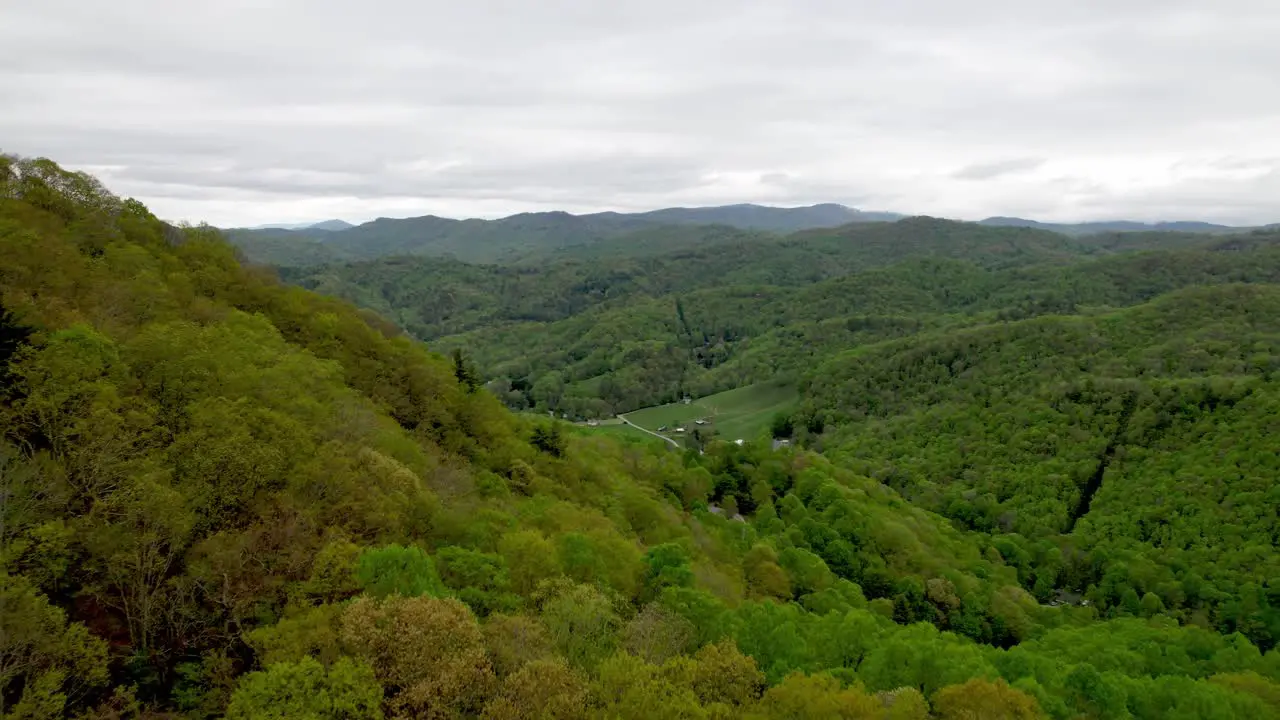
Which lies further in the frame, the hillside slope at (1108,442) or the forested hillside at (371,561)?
the hillside slope at (1108,442)

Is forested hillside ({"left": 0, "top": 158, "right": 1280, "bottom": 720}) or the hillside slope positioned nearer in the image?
forested hillside ({"left": 0, "top": 158, "right": 1280, "bottom": 720})

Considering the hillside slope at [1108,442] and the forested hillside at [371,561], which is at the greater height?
the forested hillside at [371,561]

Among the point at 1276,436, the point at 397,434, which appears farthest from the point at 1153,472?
the point at 397,434

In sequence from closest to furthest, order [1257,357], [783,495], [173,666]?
[173,666]
[783,495]
[1257,357]

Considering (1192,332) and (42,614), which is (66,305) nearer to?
(42,614)

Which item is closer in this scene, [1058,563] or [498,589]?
[498,589]

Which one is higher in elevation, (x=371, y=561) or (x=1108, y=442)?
(x=371, y=561)

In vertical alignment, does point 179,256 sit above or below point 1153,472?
above

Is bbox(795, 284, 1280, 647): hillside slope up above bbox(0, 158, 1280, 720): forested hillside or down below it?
below
